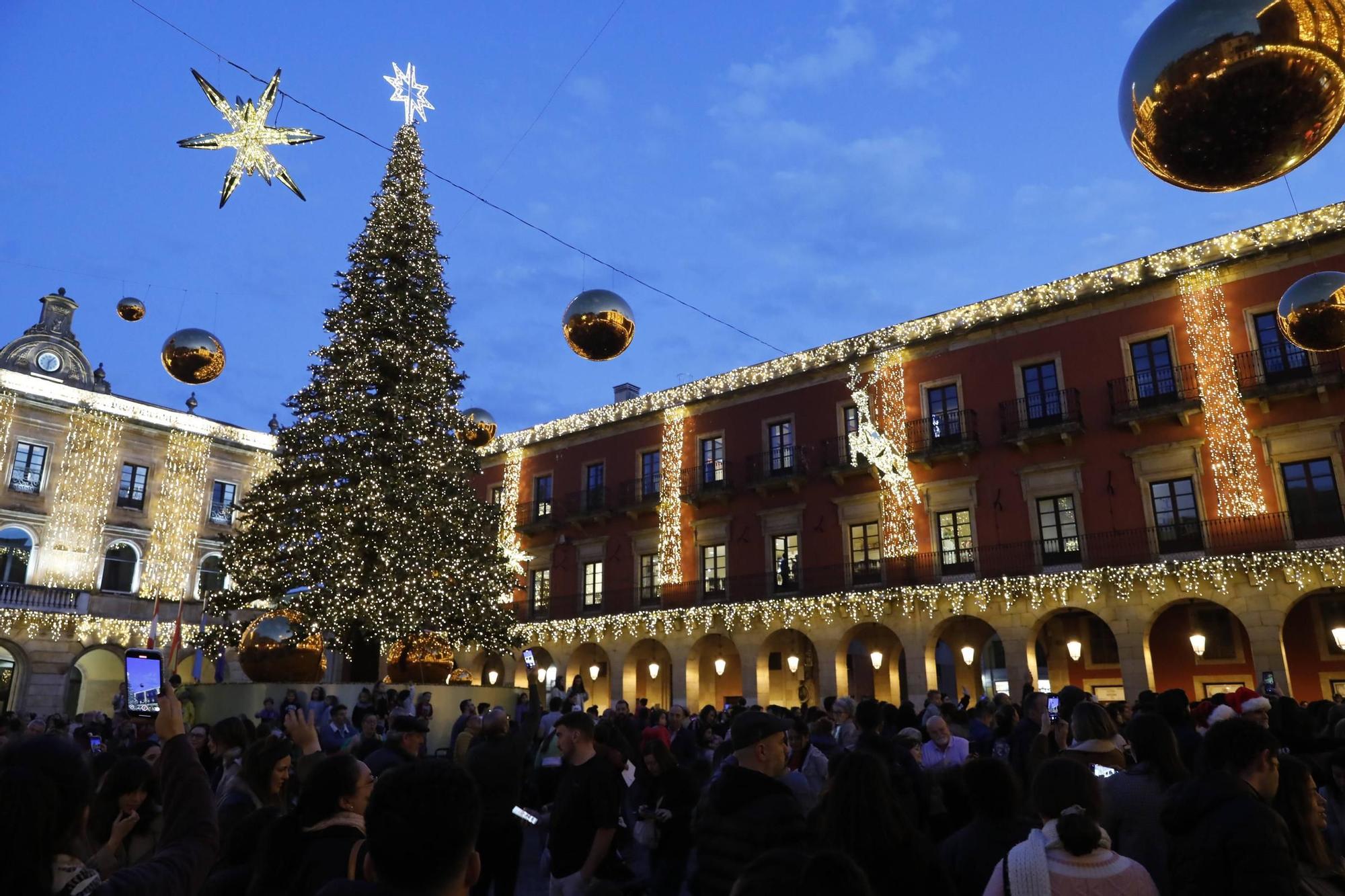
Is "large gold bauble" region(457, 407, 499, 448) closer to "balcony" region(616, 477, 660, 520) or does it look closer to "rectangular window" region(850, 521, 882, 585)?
"balcony" region(616, 477, 660, 520)

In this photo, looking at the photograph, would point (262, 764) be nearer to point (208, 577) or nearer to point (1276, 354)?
point (1276, 354)

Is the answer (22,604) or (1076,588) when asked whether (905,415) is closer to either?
(1076,588)

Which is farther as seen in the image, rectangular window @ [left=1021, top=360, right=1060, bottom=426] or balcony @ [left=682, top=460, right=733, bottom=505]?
balcony @ [left=682, top=460, right=733, bottom=505]

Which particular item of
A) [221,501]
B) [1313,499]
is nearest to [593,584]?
[221,501]

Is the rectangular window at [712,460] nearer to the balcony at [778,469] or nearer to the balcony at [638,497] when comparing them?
the balcony at [778,469]

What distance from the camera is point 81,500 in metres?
30.0

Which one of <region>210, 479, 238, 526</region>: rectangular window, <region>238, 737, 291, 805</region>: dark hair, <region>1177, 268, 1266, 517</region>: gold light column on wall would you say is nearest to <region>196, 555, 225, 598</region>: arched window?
<region>210, 479, 238, 526</region>: rectangular window

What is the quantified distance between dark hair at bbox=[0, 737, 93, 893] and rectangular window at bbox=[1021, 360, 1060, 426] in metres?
21.0

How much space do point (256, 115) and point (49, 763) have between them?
9.30m

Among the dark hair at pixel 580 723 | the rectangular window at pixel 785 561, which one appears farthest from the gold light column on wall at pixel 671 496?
the dark hair at pixel 580 723

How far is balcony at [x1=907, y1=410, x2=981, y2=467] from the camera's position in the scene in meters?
21.3

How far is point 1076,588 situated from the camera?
18859 millimetres

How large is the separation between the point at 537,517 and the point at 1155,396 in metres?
18.9

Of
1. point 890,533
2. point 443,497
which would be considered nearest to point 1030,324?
point 890,533
